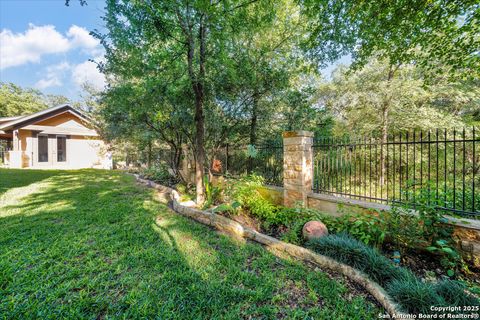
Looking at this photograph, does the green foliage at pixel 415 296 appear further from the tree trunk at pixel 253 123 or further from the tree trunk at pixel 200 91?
the tree trunk at pixel 253 123

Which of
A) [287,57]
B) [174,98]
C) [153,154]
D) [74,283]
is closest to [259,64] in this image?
[287,57]

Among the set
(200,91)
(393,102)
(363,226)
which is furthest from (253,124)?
(393,102)

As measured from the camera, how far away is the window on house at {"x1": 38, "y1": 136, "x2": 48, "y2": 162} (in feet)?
43.6

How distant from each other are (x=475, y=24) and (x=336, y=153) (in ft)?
13.9

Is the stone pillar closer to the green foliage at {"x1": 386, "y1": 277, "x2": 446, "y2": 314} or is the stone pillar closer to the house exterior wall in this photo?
the green foliage at {"x1": 386, "y1": 277, "x2": 446, "y2": 314}

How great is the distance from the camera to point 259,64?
556 centimetres

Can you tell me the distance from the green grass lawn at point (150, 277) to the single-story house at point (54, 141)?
12.7 meters

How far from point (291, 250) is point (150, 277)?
6.02 ft

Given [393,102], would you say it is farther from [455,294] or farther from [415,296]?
[415,296]

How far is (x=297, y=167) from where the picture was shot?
4.13m

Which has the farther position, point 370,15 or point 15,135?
point 15,135

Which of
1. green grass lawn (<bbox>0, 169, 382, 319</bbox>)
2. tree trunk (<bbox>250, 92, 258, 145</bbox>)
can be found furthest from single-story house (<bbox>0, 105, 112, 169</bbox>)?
green grass lawn (<bbox>0, 169, 382, 319</bbox>)

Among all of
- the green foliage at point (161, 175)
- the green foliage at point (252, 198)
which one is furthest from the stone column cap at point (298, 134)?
the green foliage at point (161, 175)

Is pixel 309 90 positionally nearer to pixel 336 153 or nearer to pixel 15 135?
pixel 336 153
